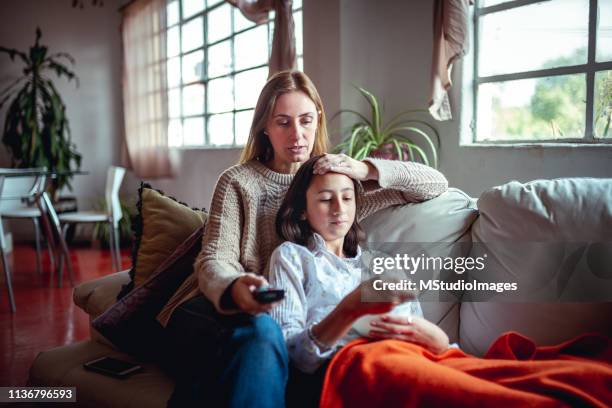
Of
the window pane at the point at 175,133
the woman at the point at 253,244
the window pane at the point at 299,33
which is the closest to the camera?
the woman at the point at 253,244

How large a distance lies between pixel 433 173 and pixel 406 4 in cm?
156

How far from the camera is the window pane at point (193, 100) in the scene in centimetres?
498

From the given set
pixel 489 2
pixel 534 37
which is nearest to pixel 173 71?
pixel 489 2

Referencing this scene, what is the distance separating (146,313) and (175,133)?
4.22m

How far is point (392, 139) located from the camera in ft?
8.71

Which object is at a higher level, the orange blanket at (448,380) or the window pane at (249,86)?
the window pane at (249,86)

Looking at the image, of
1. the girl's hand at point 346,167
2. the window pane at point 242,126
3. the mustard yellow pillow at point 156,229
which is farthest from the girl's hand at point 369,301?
the window pane at point 242,126

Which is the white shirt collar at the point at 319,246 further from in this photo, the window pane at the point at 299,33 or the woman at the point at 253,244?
the window pane at the point at 299,33

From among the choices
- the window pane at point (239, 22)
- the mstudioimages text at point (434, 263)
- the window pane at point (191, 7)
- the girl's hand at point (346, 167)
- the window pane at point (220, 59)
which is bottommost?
the mstudioimages text at point (434, 263)

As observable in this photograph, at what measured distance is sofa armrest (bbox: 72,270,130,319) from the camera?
1713 mm

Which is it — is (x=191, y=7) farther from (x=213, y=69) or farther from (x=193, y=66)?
(x=213, y=69)

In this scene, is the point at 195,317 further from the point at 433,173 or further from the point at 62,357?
the point at 433,173

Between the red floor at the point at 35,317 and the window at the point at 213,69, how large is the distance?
4.70 feet

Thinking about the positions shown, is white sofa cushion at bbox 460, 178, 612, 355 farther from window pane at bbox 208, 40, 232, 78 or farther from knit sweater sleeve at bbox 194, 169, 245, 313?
window pane at bbox 208, 40, 232, 78
